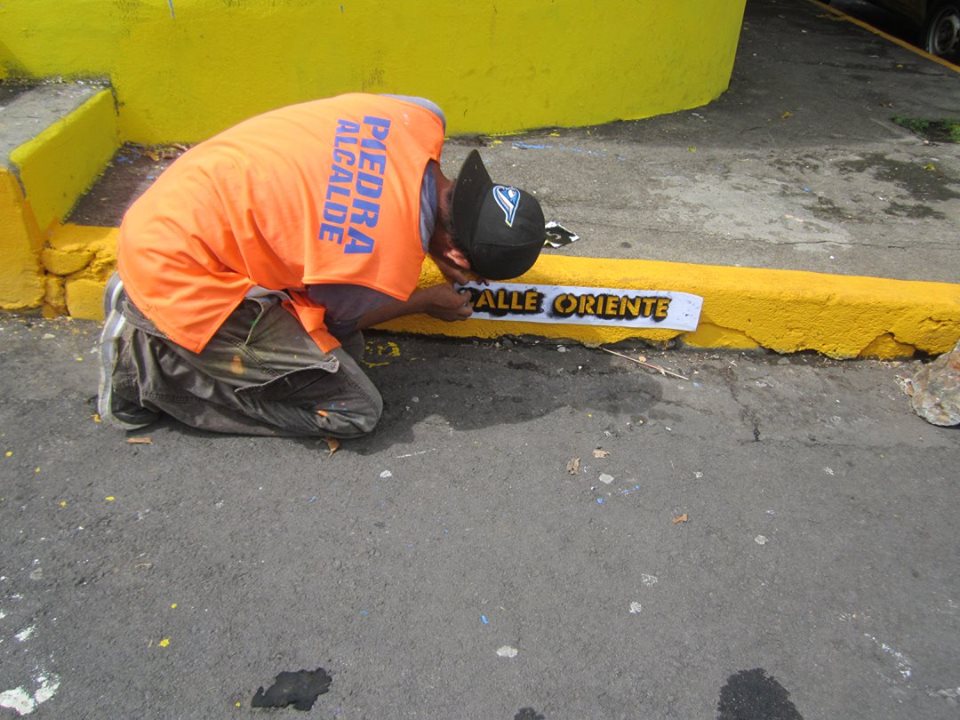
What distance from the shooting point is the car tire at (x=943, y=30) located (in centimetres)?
822

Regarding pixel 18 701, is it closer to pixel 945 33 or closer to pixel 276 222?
pixel 276 222

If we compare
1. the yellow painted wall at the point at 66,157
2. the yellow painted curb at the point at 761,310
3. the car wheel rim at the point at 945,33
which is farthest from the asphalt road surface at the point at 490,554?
the car wheel rim at the point at 945,33

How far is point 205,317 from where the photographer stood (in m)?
2.53

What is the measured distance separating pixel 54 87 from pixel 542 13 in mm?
2600

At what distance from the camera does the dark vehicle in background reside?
A: 8.23 m

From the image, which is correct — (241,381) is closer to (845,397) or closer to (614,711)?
(614,711)

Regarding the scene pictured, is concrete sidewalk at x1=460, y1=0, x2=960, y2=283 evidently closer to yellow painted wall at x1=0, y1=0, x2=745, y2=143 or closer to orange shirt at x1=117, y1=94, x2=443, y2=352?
yellow painted wall at x1=0, y1=0, x2=745, y2=143

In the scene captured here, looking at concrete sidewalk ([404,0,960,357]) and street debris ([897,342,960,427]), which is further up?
concrete sidewalk ([404,0,960,357])

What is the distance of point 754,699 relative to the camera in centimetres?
211

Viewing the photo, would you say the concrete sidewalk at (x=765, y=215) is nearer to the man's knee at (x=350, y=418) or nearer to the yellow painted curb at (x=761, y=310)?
the yellow painted curb at (x=761, y=310)

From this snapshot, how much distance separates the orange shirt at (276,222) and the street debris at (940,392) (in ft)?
7.26

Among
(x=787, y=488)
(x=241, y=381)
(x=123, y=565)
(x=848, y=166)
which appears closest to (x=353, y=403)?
(x=241, y=381)

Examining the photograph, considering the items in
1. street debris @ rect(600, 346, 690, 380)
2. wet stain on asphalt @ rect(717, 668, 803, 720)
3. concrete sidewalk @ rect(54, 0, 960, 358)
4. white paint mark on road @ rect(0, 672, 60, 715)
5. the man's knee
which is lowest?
wet stain on asphalt @ rect(717, 668, 803, 720)

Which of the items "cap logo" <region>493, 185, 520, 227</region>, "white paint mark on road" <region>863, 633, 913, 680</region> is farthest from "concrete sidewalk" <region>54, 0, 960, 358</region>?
"white paint mark on road" <region>863, 633, 913, 680</region>
